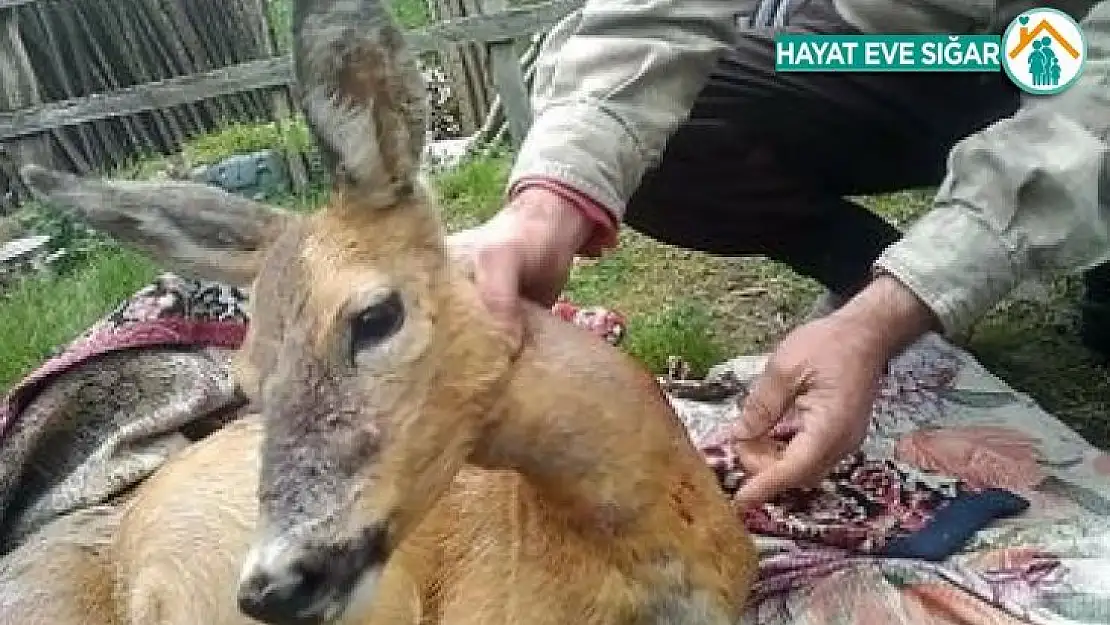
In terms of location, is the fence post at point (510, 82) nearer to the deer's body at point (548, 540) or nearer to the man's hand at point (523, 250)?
the man's hand at point (523, 250)

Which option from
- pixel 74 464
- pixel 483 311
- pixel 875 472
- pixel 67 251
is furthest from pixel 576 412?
pixel 67 251

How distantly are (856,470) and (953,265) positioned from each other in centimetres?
61

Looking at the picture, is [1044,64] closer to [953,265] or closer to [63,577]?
[953,265]

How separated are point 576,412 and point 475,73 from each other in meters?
5.51

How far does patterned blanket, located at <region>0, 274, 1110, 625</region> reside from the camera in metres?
3.09

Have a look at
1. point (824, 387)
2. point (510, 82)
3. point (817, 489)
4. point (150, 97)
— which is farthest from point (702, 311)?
point (150, 97)

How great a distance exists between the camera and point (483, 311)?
2.59m

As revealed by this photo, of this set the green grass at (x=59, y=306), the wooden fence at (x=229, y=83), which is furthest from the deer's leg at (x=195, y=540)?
the wooden fence at (x=229, y=83)

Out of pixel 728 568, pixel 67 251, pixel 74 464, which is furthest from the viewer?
pixel 67 251

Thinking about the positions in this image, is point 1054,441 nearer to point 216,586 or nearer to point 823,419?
point 823,419

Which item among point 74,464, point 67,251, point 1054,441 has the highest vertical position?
point 74,464

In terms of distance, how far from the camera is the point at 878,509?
11.2 feet

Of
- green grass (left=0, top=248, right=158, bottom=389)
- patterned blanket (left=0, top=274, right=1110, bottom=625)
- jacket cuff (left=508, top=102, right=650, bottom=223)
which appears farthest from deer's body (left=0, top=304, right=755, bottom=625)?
green grass (left=0, top=248, right=158, bottom=389)

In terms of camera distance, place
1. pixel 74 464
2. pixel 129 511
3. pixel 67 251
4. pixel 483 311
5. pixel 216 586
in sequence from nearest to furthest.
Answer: pixel 483 311, pixel 216 586, pixel 129 511, pixel 74 464, pixel 67 251
